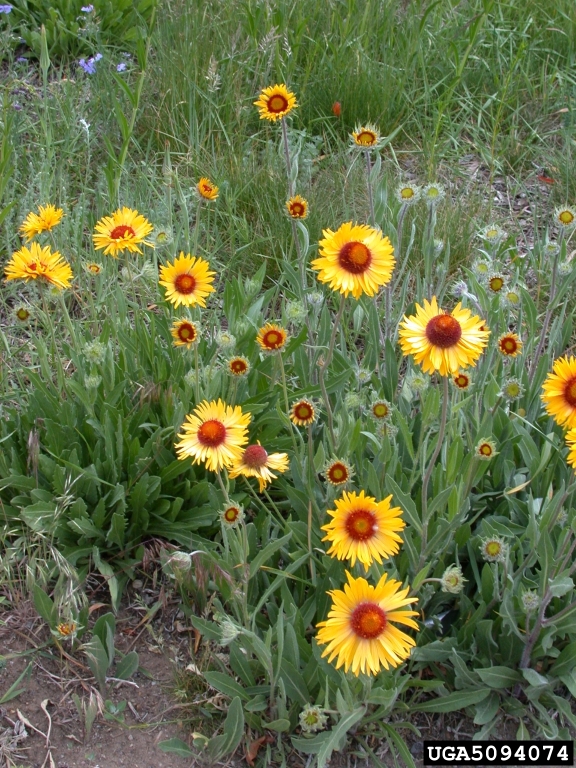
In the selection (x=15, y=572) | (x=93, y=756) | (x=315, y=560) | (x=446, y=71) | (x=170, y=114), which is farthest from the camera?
(x=446, y=71)

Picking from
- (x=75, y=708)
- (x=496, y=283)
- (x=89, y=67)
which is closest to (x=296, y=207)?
(x=496, y=283)

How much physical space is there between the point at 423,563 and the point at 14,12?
4.00 m

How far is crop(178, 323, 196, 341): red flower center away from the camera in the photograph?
2072 millimetres

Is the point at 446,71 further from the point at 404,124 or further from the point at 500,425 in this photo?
the point at 500,425

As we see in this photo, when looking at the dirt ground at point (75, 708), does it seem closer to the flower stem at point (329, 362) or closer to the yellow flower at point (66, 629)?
the yellow flower at point (66, 629)

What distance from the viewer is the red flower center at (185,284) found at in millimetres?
2143

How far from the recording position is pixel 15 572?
7.66ft

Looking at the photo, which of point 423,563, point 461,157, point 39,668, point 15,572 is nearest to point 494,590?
point 423,563

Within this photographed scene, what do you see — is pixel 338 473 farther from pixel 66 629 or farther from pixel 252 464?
pixel 66 629

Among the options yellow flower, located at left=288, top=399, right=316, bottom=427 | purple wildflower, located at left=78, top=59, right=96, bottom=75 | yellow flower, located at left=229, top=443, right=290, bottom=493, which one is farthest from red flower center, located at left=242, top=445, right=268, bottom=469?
purple wildflower, located at left=78, top=59, right=96, bottom=75

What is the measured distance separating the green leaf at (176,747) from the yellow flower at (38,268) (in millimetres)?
1239

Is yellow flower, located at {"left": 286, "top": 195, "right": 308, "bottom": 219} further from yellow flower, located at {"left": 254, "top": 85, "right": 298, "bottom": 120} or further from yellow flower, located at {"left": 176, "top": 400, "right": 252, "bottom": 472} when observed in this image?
yellow flower, located at {"left": 176, "top": 400, "right": 252, "bottom": 472}

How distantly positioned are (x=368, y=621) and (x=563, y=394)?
2.15 feet

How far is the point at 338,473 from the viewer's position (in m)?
1.90
